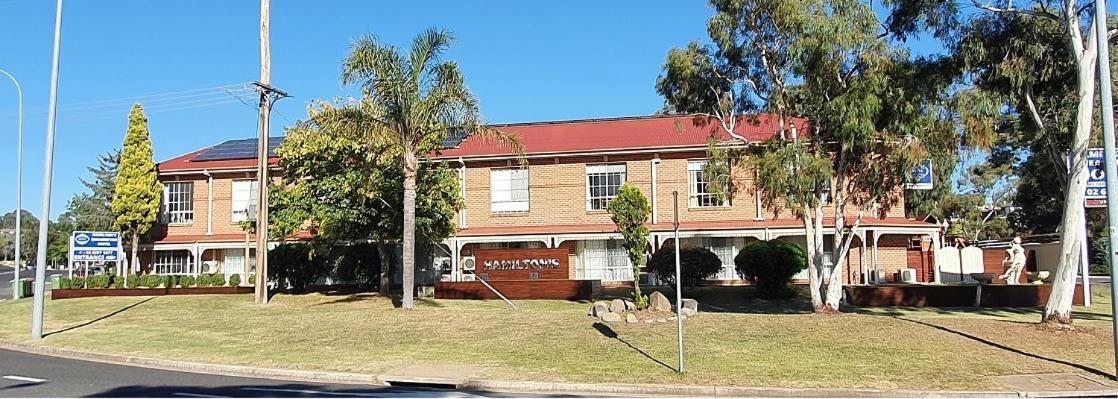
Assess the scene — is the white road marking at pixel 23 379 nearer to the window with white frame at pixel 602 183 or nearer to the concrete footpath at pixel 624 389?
the concrete footpath at pixel 624 389

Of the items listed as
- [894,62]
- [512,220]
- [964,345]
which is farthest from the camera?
[512,220]

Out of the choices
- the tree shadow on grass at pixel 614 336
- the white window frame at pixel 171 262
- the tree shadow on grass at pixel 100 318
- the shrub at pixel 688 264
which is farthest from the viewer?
the white window frame at pixel 171 262

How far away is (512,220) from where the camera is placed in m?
33.1

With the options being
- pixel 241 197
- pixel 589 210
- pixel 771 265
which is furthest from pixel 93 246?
pixel 771 265

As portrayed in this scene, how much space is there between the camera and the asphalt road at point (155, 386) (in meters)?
10.7

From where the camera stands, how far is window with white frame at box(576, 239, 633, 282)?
32.3 metres

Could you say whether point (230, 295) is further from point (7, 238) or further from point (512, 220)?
point (7, 238)

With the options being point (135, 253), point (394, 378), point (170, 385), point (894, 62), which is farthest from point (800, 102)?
point (135, 253)

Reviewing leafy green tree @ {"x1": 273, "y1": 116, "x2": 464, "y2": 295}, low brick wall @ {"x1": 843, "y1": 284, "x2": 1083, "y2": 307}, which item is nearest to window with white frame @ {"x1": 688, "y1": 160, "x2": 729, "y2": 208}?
leafy green tree @ {"x1": 273, "y1": 116, "x2": 464, "y2": 295}

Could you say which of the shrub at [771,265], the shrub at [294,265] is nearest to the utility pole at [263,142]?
the shrub at [294,265]

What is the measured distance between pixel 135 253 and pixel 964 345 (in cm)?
3119

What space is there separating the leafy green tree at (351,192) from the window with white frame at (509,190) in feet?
19.4

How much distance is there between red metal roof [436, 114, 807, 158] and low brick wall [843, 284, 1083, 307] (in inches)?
343

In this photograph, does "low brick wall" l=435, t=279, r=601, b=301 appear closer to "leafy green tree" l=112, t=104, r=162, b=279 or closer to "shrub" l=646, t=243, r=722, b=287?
"shrub" l=646, t=243, r=722, b=287
